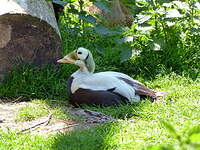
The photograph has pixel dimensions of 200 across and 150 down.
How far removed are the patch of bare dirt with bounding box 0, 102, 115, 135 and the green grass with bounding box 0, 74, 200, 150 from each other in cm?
16

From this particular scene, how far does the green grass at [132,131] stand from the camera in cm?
285

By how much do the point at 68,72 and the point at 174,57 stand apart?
4.27ft

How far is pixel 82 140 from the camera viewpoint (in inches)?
113

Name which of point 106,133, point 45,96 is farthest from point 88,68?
point 106,133

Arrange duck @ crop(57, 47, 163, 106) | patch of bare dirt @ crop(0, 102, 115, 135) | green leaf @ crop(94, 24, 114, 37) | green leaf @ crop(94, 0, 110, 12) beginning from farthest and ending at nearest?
green leaf @ crop(94, 0, 110, 12) < green leaf @ crop(94, 24, 114, 37) < duck @ crop(57, 47, 163, 106) < patch of bare dirt @ crop(0, 102, 115, 135)

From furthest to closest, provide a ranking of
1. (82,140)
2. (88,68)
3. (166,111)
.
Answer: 1. (88,68)
2. (166,111)
3. (82,140)

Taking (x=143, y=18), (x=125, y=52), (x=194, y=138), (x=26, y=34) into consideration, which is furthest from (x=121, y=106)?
(x=194, y=138)

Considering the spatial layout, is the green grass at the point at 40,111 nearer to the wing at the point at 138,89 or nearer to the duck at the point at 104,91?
the duck at the point at 104,91

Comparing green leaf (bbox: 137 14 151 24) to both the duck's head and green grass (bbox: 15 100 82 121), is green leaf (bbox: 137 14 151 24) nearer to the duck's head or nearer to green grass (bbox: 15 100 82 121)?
the duck's head

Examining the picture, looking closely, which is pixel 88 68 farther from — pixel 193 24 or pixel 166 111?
pixel 193 24

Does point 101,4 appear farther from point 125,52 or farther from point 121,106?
point 121,106

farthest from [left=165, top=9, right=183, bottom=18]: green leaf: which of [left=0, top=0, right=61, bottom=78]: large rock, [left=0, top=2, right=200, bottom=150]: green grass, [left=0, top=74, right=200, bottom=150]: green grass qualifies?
[left=0, top=0, right=61, bottom=78]: large rock

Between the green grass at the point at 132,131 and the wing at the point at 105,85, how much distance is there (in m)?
0.17

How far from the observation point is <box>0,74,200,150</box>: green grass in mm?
2846
